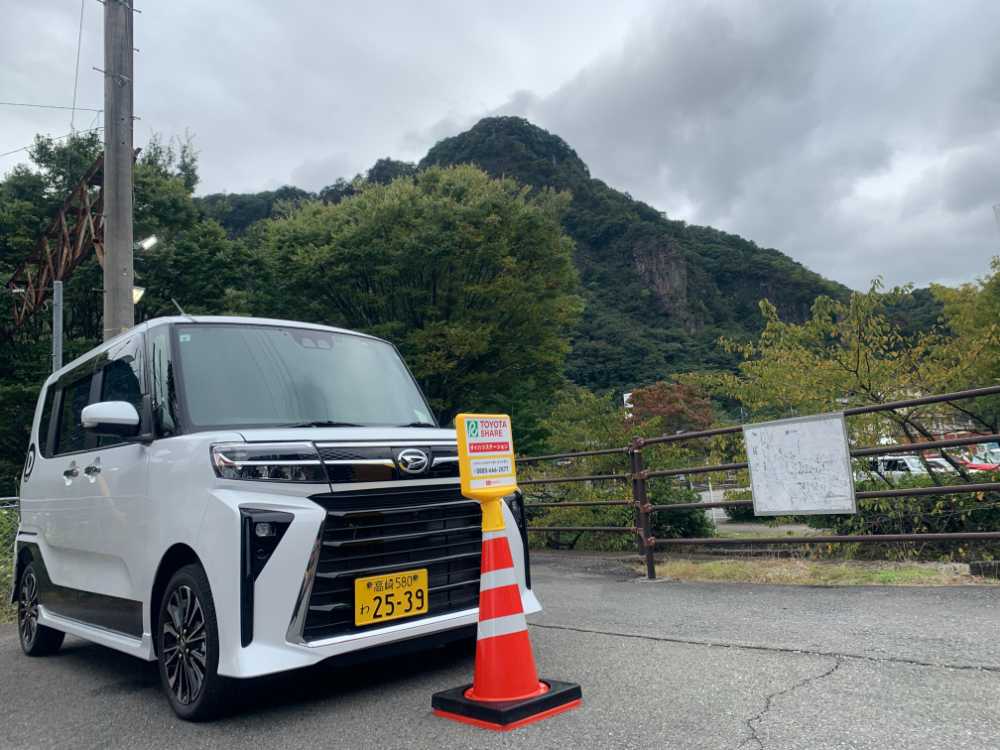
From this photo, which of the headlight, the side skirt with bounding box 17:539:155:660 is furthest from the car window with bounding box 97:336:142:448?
the headlight

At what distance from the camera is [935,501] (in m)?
8.94

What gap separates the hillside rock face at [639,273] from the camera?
57188mm

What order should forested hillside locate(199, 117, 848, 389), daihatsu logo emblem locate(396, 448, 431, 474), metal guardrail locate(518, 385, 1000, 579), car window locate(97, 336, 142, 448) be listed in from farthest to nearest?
forested hillside locate(199, 117, 848, 389)
metal guardrail locate(518, 385, 1000, 579)
car window locate(97, 336, 142, 448)
daihatsu logo emblem locate(396, 448, 431, 474)

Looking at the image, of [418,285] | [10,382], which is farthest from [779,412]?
[10,382]

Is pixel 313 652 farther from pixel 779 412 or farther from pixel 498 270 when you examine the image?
pixel 498 270

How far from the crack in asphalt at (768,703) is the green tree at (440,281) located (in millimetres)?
15585

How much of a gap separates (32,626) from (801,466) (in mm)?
5902

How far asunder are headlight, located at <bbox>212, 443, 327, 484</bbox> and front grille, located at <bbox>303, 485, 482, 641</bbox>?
129 mm

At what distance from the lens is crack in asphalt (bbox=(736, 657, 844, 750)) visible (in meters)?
2.85

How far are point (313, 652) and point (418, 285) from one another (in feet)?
56.3

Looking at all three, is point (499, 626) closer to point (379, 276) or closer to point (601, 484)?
point (601, 484)

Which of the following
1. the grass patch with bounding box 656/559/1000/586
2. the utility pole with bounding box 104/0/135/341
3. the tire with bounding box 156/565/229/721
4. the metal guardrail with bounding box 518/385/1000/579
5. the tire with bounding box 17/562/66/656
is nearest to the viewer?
the tire with bounding box 156/565/229/721

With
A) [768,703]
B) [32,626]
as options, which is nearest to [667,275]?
[32,626]

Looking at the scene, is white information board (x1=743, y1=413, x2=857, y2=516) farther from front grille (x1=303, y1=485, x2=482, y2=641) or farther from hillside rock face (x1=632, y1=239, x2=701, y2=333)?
hillside rock face (x1=632, y1=239, x2=701, y2=333)
